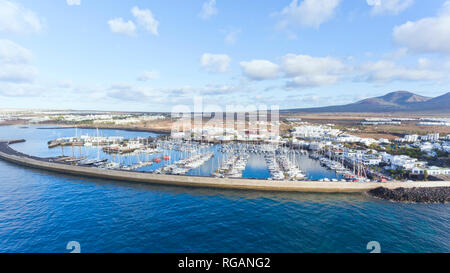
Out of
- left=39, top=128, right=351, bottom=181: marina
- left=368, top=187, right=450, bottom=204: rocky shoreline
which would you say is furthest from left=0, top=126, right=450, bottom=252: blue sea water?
left=39, top=128, right=351, bottom=181: marina

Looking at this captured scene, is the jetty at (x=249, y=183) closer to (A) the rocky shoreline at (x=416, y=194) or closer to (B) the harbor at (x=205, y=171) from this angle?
(B) the harbor at (x=205, y=171)

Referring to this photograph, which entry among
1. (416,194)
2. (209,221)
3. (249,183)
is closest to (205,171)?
(249,183)

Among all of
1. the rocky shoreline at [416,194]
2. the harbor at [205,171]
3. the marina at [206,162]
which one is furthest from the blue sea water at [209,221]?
the marina at [206,162]

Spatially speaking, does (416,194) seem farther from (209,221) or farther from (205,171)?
(205,171)

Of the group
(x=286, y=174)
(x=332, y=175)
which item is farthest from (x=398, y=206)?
(x=286, y=174)

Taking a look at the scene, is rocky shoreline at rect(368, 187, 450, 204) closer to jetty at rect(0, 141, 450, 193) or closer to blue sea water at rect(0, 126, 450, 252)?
jetty at rect(0, 141, 450, 193)
